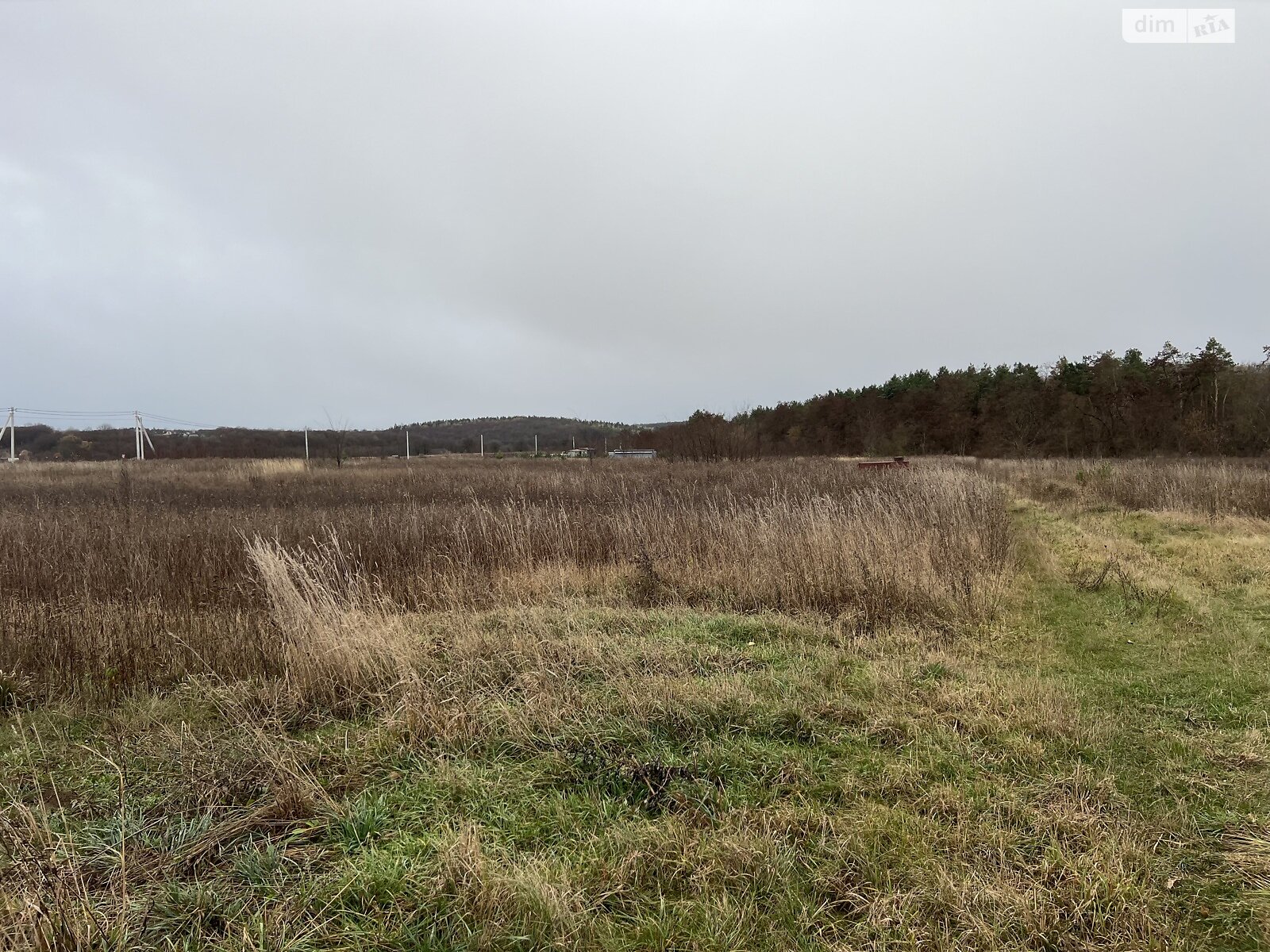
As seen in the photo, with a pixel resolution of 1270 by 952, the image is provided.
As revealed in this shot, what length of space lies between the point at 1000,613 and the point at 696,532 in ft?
11.5

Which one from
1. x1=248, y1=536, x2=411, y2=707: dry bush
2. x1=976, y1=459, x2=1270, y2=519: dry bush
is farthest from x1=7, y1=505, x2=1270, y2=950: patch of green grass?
x1=976, y1=459, x2=1270, y2=519: dry bush

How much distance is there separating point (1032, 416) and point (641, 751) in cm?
4731

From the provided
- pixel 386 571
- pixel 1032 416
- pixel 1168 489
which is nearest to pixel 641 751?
pixel 386 571

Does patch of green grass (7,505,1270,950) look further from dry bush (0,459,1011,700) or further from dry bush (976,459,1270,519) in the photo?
dry bush (976,459,1270,519)

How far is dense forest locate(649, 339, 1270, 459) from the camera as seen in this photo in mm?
29641

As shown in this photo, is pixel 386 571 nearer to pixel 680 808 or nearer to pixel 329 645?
pixel 329 645

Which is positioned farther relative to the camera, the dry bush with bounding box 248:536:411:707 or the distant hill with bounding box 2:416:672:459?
the distant hill with bounding box 2:416:672:459

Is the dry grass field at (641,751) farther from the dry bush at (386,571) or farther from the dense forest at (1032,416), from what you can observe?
the dense forest at (1032,416)

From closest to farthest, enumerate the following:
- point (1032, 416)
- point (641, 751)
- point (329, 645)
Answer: point (641, 751) → point (329, 645) → point (1032, 416)

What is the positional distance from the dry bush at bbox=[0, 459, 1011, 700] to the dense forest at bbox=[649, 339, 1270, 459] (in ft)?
69.3

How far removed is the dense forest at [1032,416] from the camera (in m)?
29.6

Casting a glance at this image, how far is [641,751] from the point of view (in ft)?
9.61

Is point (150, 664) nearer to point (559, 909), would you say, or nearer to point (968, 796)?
point (559, 909)

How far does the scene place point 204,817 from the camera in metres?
2.32
